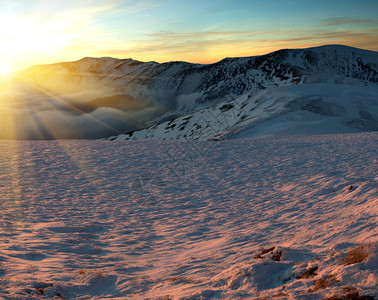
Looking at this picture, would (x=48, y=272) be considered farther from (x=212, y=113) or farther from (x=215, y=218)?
(x=212, y=113)

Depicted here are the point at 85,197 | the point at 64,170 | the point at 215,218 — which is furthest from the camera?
the point at 64,170

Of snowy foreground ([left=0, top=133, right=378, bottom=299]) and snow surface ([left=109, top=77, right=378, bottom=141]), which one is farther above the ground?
snow surface ([left=109, top=77, right=378, bottom=141])

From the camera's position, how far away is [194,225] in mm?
9703

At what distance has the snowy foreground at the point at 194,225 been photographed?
5.25 metres

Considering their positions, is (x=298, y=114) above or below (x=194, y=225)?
above

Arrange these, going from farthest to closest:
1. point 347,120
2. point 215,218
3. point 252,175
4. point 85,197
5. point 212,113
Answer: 1. point 212,113
2. point 347,120
3. point 252,175
4. point 85,197
5. point 215,218

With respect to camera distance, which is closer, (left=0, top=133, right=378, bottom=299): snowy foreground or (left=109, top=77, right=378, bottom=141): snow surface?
(left=0, top=133, right=378, bottom=299): snowy foreground

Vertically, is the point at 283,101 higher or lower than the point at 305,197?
higher

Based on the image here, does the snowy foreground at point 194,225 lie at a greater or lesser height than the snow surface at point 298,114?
lesser

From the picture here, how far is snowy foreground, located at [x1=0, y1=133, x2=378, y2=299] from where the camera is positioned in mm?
5246

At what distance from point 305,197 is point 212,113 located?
71079 mm

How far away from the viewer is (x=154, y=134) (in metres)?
87.2

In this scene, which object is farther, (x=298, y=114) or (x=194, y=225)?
(x=298, y=114)

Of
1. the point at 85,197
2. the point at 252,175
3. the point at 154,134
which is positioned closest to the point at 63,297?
the point at 85,197
